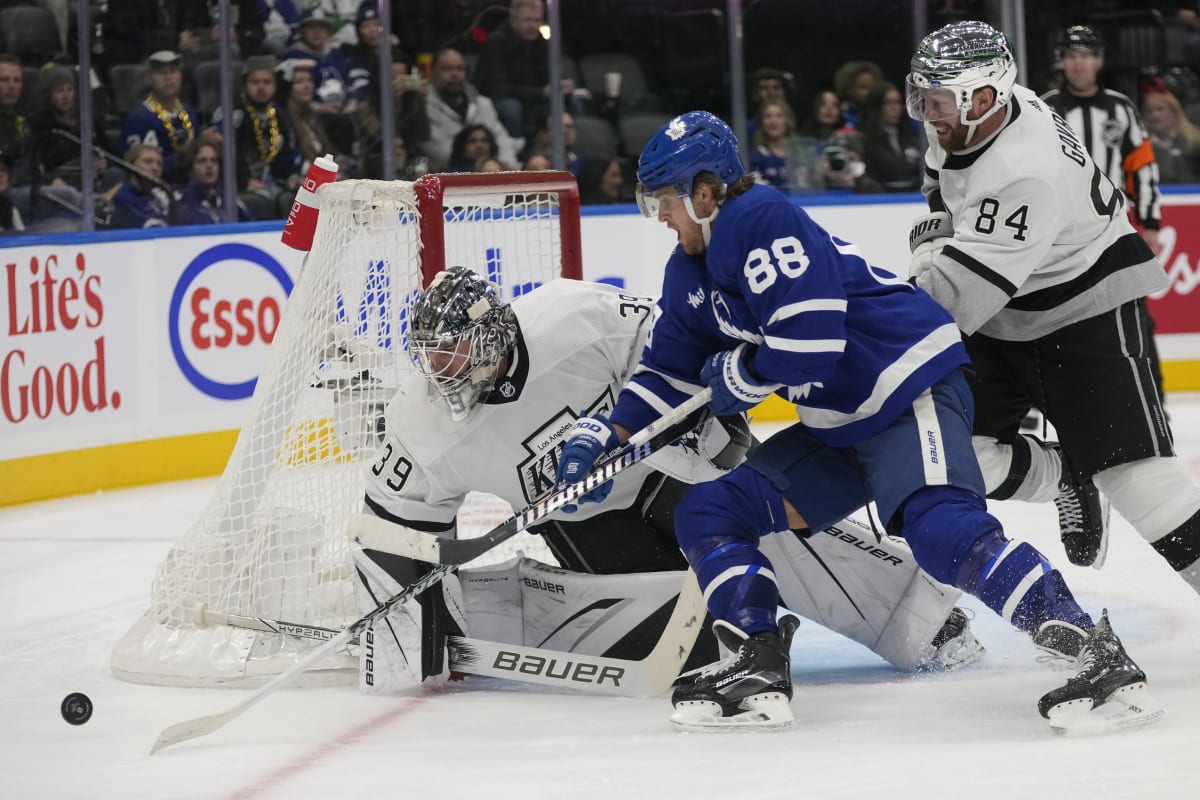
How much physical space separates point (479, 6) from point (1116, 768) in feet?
16.1

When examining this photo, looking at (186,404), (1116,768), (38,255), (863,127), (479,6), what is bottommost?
(1116,768)

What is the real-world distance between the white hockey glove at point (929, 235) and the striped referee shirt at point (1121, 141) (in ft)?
8.26

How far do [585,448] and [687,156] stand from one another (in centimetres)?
51

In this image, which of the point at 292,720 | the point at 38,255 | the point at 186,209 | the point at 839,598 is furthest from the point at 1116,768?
the point at 186,209

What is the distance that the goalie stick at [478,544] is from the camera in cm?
262

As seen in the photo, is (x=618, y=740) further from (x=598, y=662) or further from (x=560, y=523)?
(x=560, y=523)

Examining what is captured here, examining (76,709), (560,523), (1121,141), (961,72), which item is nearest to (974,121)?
(961,72)

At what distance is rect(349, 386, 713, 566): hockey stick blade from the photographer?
9.00ft

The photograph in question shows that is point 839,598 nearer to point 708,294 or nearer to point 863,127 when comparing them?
point 708,294

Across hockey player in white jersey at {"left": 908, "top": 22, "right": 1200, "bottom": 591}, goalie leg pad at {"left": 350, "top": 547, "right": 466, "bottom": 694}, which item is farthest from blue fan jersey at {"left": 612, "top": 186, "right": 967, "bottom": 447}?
goalie leg pad at {"left": 350, "top": 547, "right": 466, "bottom": 694}

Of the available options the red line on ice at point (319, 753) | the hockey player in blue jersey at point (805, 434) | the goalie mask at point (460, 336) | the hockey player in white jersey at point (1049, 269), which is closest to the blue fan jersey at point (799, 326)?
the hockey player in blue jersey at point (805, 434)

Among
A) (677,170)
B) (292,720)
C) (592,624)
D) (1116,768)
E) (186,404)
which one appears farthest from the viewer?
(186,404)

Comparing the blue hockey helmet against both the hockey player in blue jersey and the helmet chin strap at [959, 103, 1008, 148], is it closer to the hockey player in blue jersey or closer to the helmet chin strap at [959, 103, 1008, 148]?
the hockey player in blue jersey

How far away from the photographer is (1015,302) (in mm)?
2943
